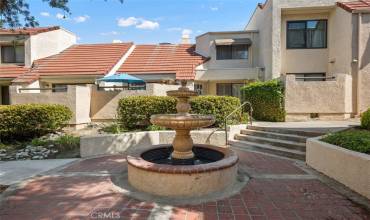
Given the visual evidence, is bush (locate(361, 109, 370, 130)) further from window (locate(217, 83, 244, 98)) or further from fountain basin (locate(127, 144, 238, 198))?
window (locate(217, 83, 244, 98))

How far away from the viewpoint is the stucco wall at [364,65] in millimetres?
13766

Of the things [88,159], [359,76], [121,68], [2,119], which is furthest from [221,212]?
[121,68]

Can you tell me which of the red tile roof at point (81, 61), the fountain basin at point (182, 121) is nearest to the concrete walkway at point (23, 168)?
the fountain basin at point (182, 121)

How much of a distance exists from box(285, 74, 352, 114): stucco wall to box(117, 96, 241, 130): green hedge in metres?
3.93

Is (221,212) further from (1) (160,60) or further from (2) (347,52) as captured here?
(1) (160,60)

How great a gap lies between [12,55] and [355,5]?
76.1ft

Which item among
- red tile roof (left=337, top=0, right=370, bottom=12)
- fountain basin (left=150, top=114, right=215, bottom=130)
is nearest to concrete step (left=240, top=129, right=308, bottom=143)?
fountain basin (left=150, top=114, right=215, bottom=130)

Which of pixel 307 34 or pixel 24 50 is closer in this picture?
pixel 307 34

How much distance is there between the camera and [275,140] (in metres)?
9.30

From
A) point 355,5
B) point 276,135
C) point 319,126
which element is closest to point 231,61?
point 355,5

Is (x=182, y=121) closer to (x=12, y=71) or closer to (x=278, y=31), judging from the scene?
(x=278, y=31)

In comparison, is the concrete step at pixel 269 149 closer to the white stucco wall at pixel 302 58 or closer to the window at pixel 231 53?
the white stucco wall at pixel 302 58

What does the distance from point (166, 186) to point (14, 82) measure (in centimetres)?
1581

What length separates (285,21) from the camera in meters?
16.7
